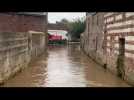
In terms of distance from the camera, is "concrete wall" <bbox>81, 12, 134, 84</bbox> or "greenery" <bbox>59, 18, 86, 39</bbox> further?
"greenery" <bbox>59, 18, 86, 39</bbox>

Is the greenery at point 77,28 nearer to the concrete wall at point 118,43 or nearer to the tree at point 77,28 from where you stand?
the tree at point 77,28

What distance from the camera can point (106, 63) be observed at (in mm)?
19891

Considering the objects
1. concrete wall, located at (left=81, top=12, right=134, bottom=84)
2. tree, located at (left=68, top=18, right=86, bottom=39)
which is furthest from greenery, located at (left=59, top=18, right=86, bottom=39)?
concrete wall, located at (left=81, top=12, right=134, bottom=84)

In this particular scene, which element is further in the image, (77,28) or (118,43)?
(77,28)

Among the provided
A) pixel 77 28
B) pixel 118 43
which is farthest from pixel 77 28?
pixel 118 43

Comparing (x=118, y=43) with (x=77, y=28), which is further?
(x=77, y=28)

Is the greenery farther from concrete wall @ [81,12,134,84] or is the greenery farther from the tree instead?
concrete wall @ [81,12,134,84]

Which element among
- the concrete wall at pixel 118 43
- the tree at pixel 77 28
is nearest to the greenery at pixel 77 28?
the tree at pixel 77 28

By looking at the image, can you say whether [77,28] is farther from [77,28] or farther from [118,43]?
[118,43]

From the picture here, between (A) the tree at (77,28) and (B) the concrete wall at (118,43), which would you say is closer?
(B) the concrete wall at (118,43)
